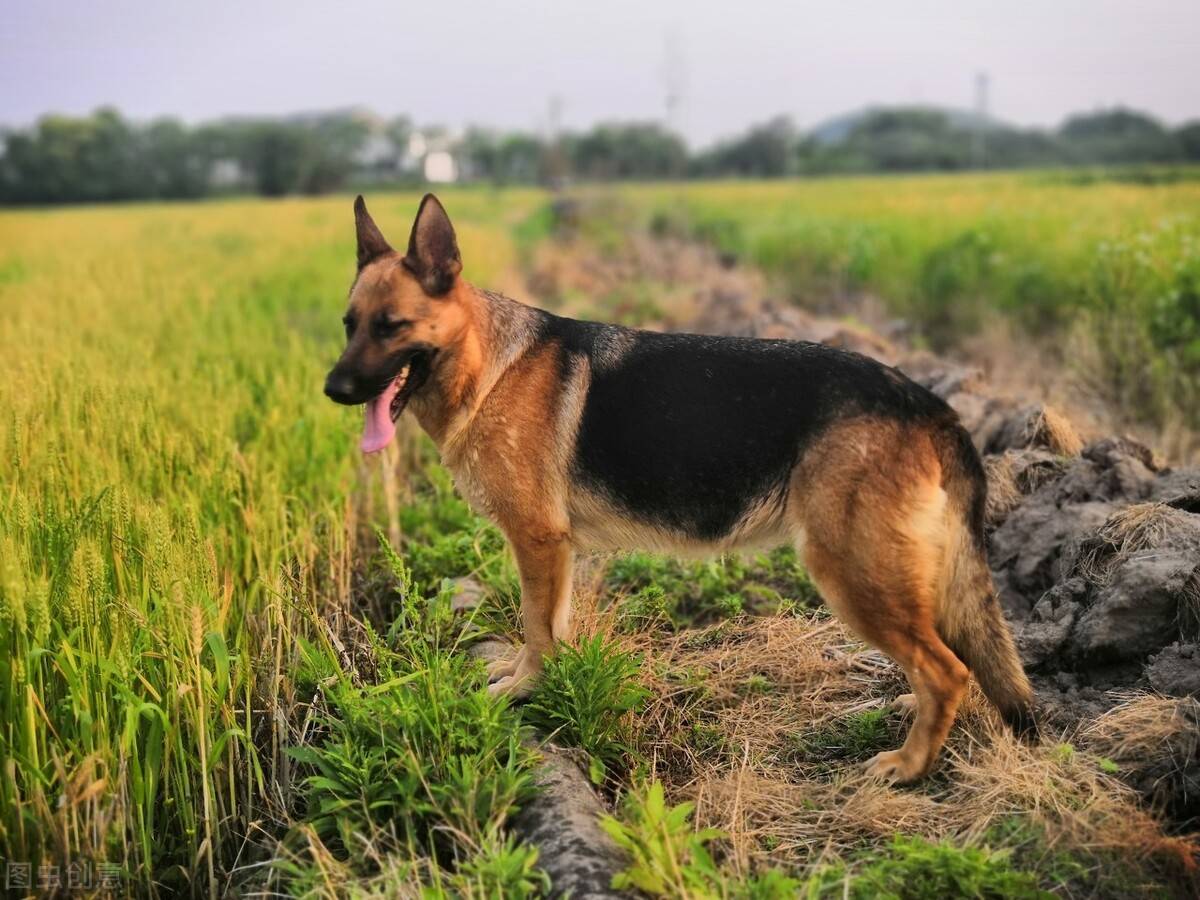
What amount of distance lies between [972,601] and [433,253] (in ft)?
7.23

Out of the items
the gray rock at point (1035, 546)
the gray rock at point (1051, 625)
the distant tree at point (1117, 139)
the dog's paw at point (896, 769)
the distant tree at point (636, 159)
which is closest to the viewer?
the dog's paw at point (896, 769)

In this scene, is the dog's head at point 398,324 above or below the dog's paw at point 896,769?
above

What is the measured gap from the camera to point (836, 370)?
3297 mm

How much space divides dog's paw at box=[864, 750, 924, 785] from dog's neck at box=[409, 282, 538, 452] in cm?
188

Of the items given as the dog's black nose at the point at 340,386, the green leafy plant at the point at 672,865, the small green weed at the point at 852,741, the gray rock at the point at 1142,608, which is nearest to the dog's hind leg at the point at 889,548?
the small green weed at the point at 852,741

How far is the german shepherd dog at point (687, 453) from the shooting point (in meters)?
3.10

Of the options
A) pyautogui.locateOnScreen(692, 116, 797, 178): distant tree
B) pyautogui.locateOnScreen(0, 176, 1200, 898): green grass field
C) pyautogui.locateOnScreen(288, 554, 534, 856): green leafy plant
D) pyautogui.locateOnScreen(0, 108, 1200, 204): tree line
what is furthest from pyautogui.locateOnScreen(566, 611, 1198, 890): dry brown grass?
pyautogui.locateOnScreen(692, 116, 797, 178): distant tree

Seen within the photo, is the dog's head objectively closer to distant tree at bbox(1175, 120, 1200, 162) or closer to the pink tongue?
the pink tongue

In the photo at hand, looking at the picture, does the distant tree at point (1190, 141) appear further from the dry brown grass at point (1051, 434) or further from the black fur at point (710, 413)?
the black fur at point (710, 413)

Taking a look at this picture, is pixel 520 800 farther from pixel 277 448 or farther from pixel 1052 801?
pixel 277 448

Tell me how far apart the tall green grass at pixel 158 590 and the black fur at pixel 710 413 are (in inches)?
52.3

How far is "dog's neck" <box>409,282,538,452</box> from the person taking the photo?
11.6 ft

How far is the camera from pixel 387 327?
3.36m

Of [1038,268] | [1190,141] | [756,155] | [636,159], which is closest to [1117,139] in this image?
[756,155]
